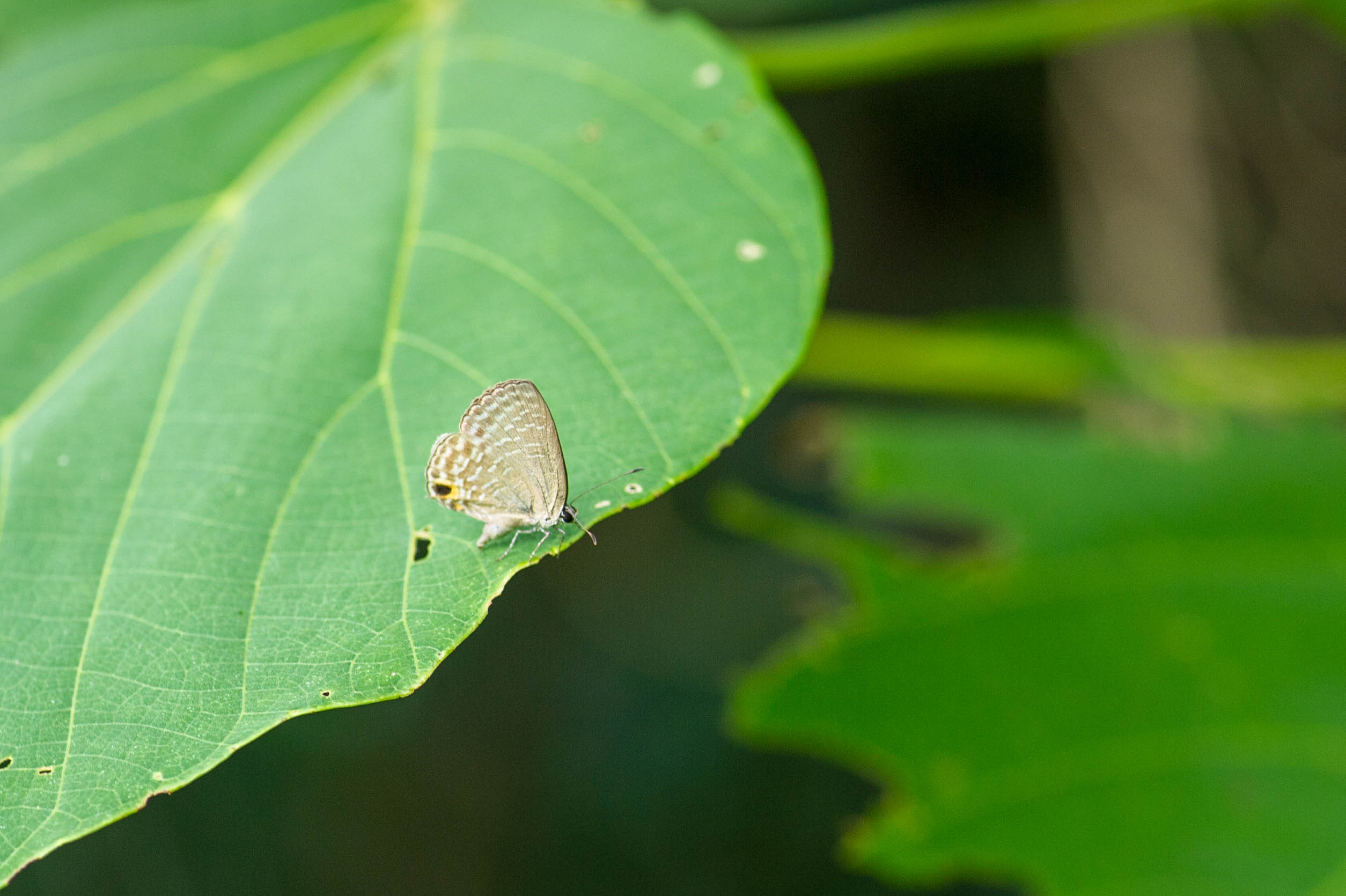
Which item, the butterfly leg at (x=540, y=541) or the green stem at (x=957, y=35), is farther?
the green stem at (x=957, y=35)

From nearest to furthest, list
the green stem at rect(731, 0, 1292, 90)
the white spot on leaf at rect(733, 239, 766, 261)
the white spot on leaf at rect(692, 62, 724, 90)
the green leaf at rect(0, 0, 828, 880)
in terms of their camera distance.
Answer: the green leaf at rect(0, 0, 828, 880) < the white spot on leaf at rect(733, 239, 766, 261) < the white spot on leaf at rect(692, 62, 724, 90) < the green stem at rect(731, 0, 1292, 90)

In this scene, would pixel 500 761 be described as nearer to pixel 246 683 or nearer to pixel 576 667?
pixel 576 667

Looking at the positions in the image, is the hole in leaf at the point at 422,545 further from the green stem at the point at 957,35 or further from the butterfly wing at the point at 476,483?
the green stem at the point at 957,35

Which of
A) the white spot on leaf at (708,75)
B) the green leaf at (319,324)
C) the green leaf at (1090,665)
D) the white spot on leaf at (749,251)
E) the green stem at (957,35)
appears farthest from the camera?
the green leaf at (1090,665)

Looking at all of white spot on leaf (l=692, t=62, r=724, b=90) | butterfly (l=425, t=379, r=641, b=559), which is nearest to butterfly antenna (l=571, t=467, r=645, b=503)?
butterfly (l=425, t=379, r=641, b=559)

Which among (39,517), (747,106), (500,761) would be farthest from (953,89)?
(39,517)

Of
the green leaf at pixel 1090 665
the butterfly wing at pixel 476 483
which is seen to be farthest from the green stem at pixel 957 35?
the butterfly wing at pixel 476 483

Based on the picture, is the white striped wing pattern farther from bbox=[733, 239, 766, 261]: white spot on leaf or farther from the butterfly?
bbox=[733, 239, 766, 261]: white spot on leaf
